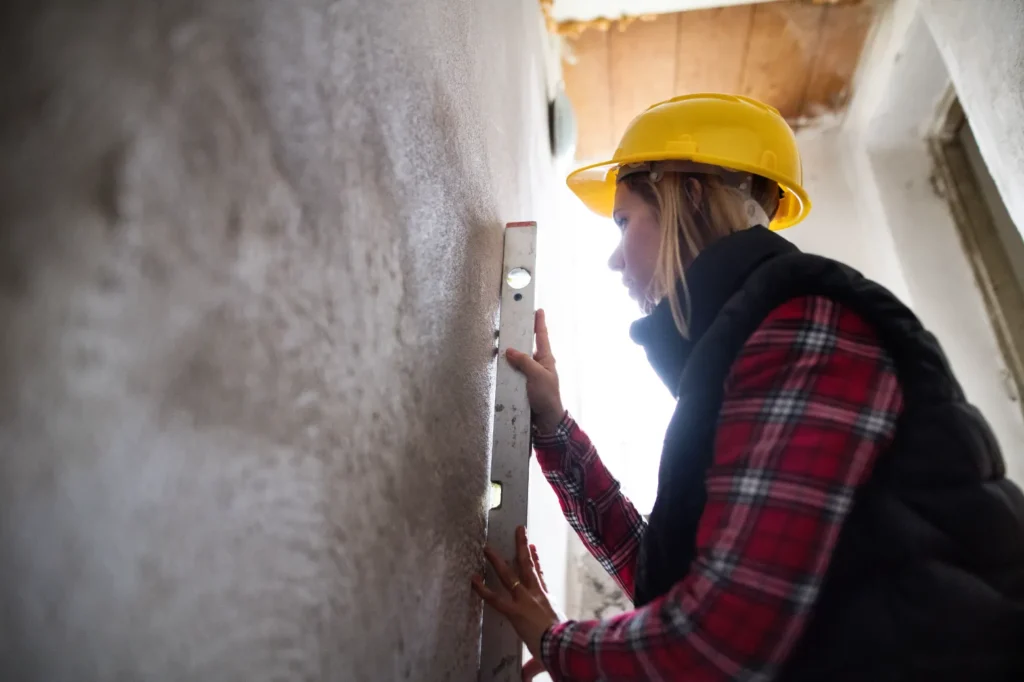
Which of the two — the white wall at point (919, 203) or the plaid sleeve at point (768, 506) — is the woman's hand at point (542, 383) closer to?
the plaid sleeve at point (768, 506)

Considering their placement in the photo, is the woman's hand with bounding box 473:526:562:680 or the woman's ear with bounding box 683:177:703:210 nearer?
the woman's hand with bounding box 473:526:562:680

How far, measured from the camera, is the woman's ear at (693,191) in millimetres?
778

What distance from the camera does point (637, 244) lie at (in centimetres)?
77

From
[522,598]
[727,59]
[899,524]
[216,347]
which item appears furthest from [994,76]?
[216,347]

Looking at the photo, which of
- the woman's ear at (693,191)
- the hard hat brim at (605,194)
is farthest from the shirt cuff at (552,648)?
the hard hat brim at (605,194)

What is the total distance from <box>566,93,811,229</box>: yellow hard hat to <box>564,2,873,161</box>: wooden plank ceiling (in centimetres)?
89

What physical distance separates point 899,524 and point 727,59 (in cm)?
157

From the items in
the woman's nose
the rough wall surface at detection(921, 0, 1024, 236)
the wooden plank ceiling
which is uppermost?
the wooden plank ceiling

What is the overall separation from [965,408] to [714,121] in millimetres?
491

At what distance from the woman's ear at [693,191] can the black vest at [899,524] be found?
0.23 m

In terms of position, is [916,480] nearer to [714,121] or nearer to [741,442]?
[741,442]

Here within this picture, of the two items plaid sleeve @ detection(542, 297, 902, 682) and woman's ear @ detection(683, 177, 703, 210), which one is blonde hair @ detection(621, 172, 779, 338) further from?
plaid sleeve @ detection(542, 297, 902, 682)

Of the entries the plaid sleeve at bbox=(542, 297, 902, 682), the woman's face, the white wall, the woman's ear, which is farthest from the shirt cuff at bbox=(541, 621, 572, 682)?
the white wall

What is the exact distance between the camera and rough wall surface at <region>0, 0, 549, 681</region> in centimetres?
17
